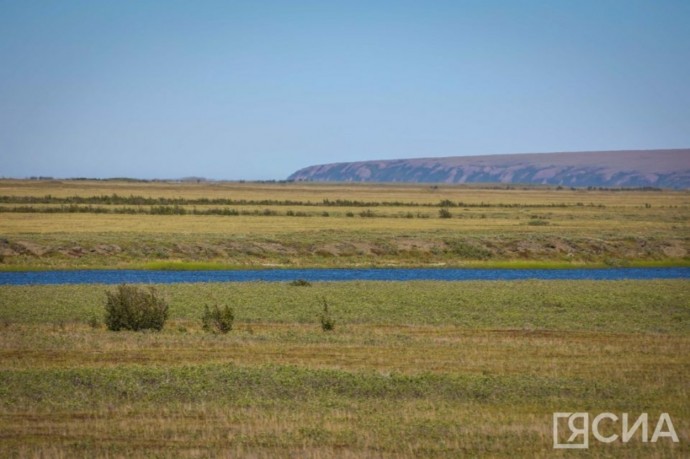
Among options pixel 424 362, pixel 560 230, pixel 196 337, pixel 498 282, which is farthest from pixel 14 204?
pixel 424 362

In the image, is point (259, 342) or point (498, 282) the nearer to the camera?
point (259, 342)

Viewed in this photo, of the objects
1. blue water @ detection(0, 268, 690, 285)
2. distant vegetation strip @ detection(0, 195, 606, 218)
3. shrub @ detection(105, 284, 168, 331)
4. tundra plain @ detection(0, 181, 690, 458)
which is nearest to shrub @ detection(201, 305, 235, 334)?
tundra plain @ detection(0, 181, 690, 458)

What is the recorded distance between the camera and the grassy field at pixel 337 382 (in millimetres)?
13898

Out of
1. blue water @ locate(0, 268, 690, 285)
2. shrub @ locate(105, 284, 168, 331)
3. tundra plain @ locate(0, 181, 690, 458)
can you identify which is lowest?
blue water @ locate(0, 268, 690, 285)

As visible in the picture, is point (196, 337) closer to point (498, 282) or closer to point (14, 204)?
point (498, 282)

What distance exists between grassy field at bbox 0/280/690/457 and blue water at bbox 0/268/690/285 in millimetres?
14379

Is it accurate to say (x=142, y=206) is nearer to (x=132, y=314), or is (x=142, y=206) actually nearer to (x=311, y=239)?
(x=311, y=239)

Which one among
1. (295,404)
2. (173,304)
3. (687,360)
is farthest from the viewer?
(173,304)

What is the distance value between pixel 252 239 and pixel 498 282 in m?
20.8

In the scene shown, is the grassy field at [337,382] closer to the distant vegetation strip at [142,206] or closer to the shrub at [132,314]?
the shrub at [132,314]

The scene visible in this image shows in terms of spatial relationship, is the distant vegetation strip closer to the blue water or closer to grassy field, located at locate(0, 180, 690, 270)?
grassy field, located at locate(0, 180, 690, 270)

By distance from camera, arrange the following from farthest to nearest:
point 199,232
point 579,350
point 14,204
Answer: point 14,204 < point 199,232 < point 579,350

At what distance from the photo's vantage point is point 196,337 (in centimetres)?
2362

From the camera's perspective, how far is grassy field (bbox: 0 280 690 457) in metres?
13.9
